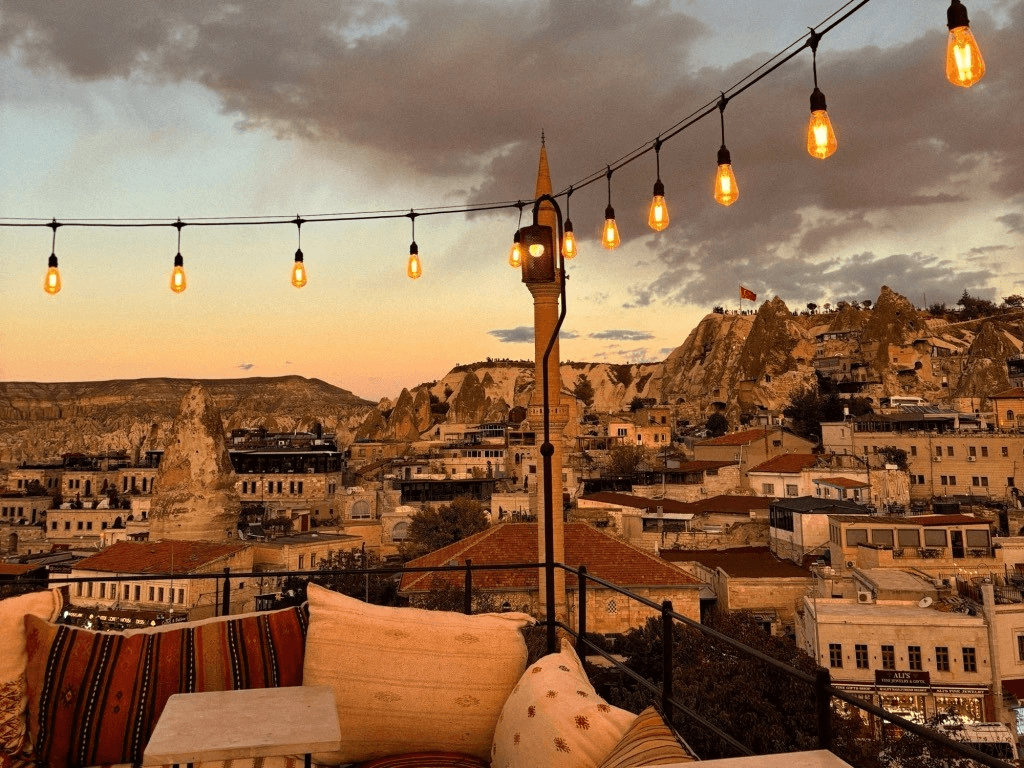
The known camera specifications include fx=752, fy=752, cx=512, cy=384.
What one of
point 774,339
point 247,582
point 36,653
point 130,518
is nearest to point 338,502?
point 130,518

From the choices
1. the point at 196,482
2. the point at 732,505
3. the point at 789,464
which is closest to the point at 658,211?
the point at 732,505

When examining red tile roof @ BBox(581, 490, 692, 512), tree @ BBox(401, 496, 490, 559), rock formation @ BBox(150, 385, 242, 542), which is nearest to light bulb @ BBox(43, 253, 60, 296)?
tree @ BBox(401, 496, 490, 559)

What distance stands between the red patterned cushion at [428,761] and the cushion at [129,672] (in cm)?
52

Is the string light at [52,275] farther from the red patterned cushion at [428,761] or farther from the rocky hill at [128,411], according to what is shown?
the rocky hill at [128,411]

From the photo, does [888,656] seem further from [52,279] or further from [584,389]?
[584,389]

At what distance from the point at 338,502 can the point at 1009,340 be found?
200ft

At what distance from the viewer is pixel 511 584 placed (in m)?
18.2

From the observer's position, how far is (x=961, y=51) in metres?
3.47

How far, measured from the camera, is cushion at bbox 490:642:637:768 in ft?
7.27

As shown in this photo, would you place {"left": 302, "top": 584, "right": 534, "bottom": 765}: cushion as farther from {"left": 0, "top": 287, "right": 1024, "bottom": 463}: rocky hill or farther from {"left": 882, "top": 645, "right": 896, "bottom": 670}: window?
{"left": 0, "top": 287, "right": 1024, "bottom": 463}: rocky hill

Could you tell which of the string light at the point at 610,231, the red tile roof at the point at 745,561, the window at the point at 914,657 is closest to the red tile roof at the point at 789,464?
the red tile roof at the point at 745,561

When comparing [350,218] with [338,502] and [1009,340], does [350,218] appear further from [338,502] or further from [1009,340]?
[1009,340]

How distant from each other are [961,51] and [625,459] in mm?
41664

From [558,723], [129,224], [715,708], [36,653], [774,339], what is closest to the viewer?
[558,723]
